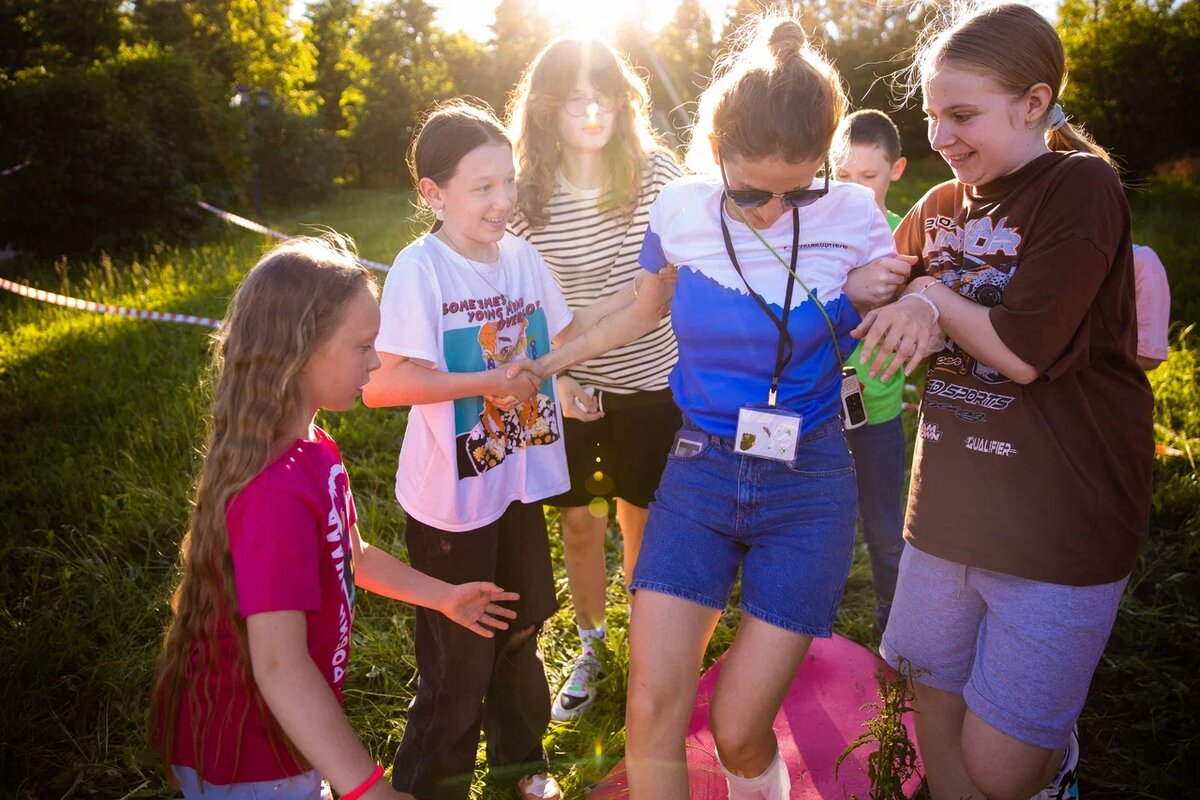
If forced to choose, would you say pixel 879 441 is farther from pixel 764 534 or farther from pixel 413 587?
pixel 413 587

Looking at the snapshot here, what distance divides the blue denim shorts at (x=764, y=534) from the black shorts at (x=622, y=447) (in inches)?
35.4

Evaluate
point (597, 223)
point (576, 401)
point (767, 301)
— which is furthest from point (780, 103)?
point (576, 401)

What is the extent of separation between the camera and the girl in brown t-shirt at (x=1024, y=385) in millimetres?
1760

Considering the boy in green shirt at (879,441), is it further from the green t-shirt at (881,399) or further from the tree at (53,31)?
the tree at (53,31)

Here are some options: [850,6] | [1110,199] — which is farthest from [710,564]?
[850,6]

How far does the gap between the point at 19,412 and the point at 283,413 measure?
5.22 m

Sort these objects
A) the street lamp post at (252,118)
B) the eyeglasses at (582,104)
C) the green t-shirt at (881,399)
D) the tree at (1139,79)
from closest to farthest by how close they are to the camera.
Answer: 1. the eyeglasses at (582,104)
2. the green t-shirt at (881,399)
3. the tree at (1139,79)
4. the street lamp post at (252,118)

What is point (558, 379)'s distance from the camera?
116 inches

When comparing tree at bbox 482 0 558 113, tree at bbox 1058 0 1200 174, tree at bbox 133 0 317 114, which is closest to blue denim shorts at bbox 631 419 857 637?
tree at bbox 1058 0 1200 174

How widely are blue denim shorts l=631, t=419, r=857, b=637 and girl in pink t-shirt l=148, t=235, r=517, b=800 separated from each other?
767 millimetres

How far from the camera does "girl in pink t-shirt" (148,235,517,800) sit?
1.48 meters

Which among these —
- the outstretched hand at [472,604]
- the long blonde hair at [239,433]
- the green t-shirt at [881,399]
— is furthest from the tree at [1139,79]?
the long blonde hair at [239,433]

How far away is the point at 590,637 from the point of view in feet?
10.8

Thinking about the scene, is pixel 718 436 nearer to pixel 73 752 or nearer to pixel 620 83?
pixel 620 83
